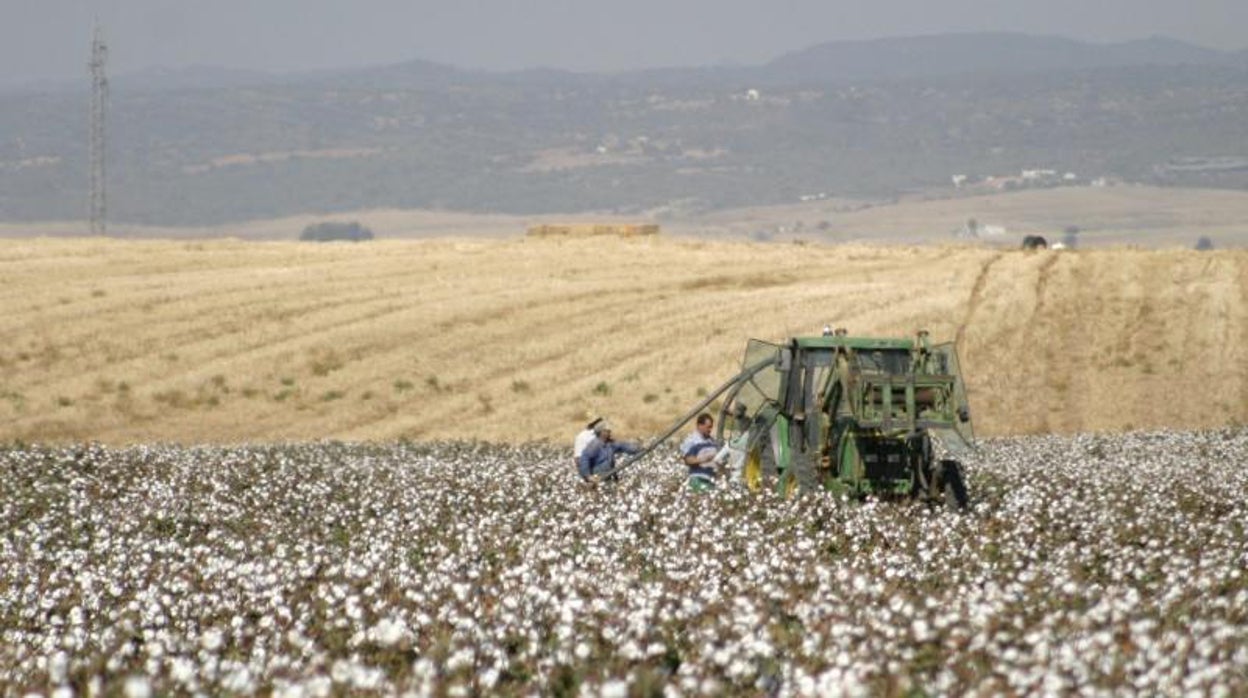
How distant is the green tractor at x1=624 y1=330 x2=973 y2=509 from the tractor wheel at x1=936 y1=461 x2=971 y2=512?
0.4 inches

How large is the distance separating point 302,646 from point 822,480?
1200 cm

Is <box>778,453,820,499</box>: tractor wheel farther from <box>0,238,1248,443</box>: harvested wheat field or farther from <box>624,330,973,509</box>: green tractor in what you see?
<box>0,238,1248,443</box>: harvested wheat field

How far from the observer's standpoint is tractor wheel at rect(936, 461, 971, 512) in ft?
70.8

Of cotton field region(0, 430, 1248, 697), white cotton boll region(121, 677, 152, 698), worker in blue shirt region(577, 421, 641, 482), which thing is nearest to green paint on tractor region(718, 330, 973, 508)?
cotton field region(0, 430, 1248, 697)

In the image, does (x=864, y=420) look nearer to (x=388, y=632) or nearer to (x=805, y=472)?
(x=805, y=472)

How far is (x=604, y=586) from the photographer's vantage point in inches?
547

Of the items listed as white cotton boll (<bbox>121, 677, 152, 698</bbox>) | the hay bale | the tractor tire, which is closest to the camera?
white cotton boll (<bbox>121, 677, 152, 698</bbox>)

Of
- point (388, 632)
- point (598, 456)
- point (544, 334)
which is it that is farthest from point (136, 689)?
point (544, 334)

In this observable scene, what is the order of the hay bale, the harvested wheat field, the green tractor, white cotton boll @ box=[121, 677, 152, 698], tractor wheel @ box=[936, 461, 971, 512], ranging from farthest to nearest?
the hay bale → the harvested wheat field → the green tractor → tractor wheel @ box=[936, 461, 971, 512] → white cotton boll @ box=[121, 677, 152, 698]

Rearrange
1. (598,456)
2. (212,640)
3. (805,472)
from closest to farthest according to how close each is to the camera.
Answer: (212,640) < (805,472) < (598,456)

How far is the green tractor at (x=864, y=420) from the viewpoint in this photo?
71.8 ft

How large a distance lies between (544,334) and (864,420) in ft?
103

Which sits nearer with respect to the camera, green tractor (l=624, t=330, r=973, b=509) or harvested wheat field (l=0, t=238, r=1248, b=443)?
green tractor (l=624, t=330, r=973, b=509)

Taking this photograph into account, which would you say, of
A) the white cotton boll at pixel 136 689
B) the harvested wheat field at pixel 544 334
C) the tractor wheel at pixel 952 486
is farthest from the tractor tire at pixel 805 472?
the harvested wheat field at pixel 544 334
